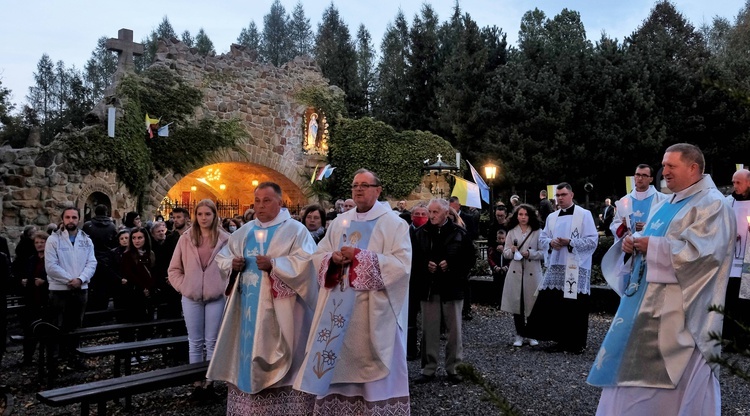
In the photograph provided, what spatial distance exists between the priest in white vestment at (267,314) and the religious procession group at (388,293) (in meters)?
0.01

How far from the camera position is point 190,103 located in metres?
17.6

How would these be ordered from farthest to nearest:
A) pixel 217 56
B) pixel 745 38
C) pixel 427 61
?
pixel 427 61
pixel 745 38
pixel 217 56

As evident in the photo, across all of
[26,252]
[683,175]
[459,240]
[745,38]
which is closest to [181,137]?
[26,252]

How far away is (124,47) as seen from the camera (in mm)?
16531

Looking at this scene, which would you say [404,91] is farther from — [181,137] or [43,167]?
[43,167]

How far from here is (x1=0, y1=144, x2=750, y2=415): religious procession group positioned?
3654mm

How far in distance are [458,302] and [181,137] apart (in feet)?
42.8

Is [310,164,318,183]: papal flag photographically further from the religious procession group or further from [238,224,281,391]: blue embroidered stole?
[238,224,281,391]: blue embroidered stole

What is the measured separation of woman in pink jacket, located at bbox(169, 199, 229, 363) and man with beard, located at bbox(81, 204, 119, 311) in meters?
3.16

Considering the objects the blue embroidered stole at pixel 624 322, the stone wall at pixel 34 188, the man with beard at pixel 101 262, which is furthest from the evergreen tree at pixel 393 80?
the blue embroidered stole at pixel 624 322

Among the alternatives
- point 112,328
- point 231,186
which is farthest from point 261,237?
point 231,186

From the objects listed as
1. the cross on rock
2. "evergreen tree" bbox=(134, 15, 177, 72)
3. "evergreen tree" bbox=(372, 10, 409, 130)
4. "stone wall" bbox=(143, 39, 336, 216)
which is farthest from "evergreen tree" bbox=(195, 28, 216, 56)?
the cross on rock

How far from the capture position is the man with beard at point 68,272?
692 cm

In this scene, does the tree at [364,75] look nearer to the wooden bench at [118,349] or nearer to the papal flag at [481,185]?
the papal flag at [481,185]
